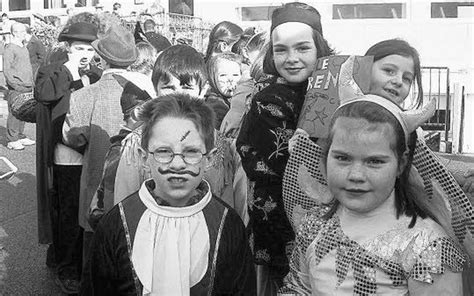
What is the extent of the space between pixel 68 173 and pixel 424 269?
3259 millimetres

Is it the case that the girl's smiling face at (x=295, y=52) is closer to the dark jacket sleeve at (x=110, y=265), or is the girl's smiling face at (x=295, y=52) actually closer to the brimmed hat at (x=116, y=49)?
the dark jacket sleeve at (x=110, y=265)

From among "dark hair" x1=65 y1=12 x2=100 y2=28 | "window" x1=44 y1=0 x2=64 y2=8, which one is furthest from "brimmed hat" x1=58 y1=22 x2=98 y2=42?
"window" x1=44 y1=0 x2=64 y2=8

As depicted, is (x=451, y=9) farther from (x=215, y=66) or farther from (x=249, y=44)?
(x=215, y=66)

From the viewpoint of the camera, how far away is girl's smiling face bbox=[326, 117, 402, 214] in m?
2.07

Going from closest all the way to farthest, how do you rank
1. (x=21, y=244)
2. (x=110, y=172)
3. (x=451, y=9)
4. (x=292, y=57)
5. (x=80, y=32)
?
(x=292, y=57) → (x=110, y=172) → (x=80, y=32) → (x=21, y=244) → (x=451, y=9)

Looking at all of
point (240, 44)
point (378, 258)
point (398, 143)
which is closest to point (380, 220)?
point (378, 258)

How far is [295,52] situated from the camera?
3023mm

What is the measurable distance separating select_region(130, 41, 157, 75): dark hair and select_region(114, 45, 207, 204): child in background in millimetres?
926

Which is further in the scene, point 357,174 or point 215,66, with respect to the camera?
point 215,66

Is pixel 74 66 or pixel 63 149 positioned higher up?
pixel 74 66

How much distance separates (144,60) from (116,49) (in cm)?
43

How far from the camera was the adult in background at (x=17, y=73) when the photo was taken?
11000 mm

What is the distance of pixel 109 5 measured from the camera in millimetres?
17453

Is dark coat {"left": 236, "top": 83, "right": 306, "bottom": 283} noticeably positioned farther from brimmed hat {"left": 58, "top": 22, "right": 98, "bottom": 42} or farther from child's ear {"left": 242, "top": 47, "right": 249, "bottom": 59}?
brimmed hat {"left": 58, "top": 22, "right": 98, "bottom": 42}
